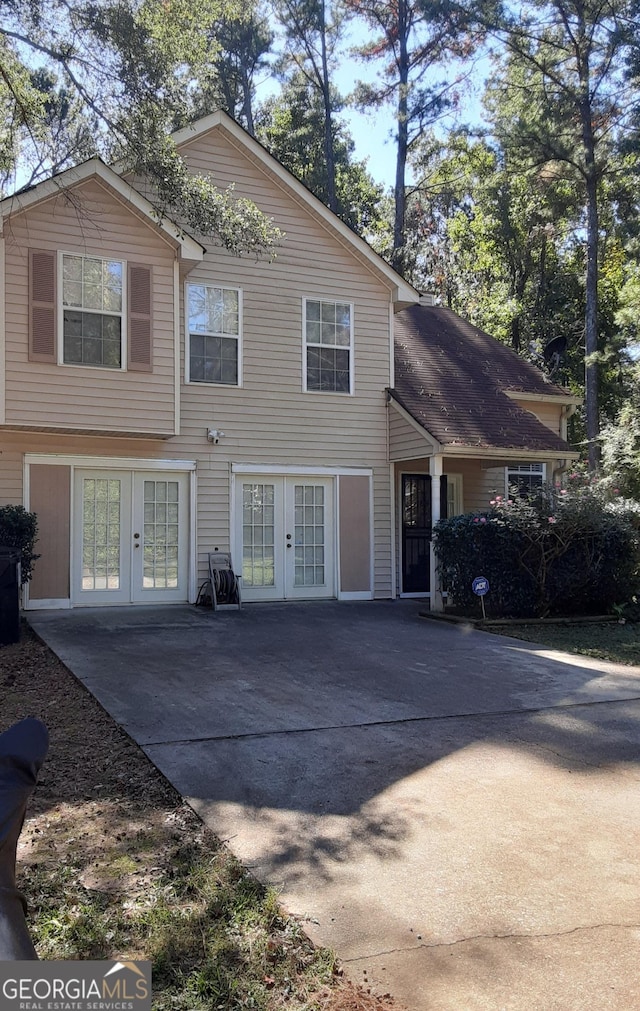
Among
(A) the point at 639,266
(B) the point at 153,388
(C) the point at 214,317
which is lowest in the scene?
(B) the point at 153,388

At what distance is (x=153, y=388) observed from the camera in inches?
450

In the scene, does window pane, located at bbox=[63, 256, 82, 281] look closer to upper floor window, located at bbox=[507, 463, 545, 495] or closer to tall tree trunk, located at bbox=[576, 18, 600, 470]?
upper floor window, located at bbox=[507, 463, 545, 495]

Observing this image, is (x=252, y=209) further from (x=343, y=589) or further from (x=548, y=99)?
(x=548, y=99)

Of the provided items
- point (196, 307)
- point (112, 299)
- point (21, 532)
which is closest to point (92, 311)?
point (112, 299)

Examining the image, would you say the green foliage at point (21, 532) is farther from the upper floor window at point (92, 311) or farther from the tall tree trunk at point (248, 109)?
the tall tree trunk at point (248, 109)

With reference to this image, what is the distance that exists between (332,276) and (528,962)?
39.8 feet

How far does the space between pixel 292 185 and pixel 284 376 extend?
3.25 m

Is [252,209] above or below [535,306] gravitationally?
below

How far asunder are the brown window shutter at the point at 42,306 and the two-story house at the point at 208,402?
0.09 ft

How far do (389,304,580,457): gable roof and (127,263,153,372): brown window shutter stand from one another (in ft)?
14.5

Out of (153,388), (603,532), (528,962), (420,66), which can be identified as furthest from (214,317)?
(420,66)

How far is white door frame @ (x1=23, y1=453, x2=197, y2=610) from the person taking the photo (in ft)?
37.0

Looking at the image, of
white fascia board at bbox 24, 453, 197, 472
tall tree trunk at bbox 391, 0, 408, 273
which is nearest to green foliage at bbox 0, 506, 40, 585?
white fascia board at bbox 24, 453, 197, 472

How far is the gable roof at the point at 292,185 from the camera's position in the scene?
41.1 feet
